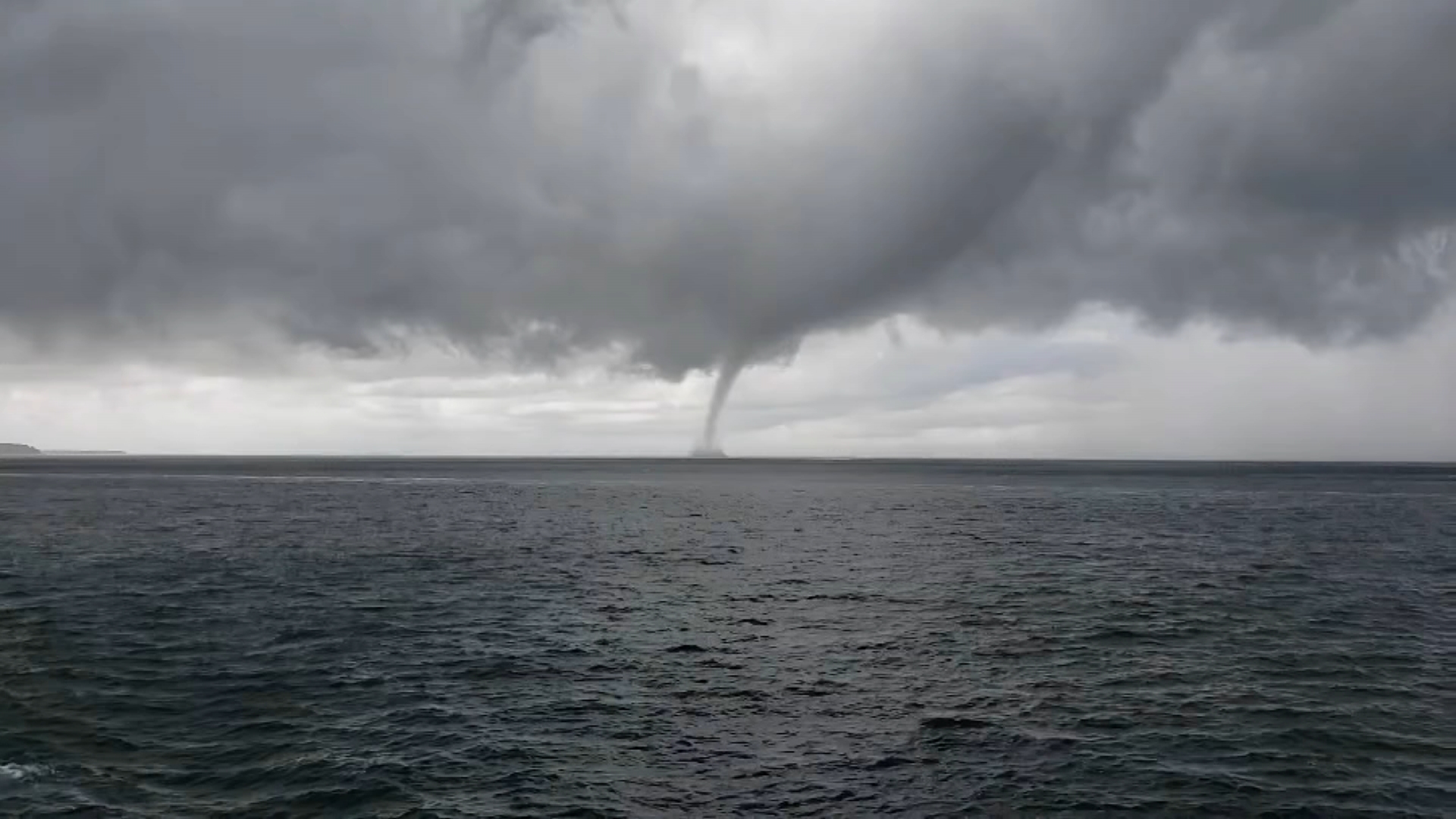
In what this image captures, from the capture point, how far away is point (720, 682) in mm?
34219

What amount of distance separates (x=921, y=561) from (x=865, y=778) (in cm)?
4946

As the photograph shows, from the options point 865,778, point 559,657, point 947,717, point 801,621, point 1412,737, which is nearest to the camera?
point 865,778

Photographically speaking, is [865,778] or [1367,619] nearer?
[865,778]

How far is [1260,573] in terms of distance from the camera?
64062 mm

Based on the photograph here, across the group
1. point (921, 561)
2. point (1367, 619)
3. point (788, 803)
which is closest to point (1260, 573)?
point (1367, 619)

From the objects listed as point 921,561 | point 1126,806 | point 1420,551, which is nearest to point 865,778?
point 1126,806

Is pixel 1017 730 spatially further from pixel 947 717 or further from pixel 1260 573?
pixel 1260 573

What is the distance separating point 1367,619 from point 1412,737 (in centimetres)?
2271

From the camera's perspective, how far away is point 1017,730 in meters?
28.1

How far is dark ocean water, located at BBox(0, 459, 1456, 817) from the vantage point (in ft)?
76.8

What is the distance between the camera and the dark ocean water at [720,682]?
76.8 feet

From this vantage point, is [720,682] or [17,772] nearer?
[17,772]

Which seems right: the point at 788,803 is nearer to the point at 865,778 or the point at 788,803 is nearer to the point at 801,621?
the point at 865,778

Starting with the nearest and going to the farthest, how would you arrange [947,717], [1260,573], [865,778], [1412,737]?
[865,778] < [1412,737] < [947,717] < [1260,573]
